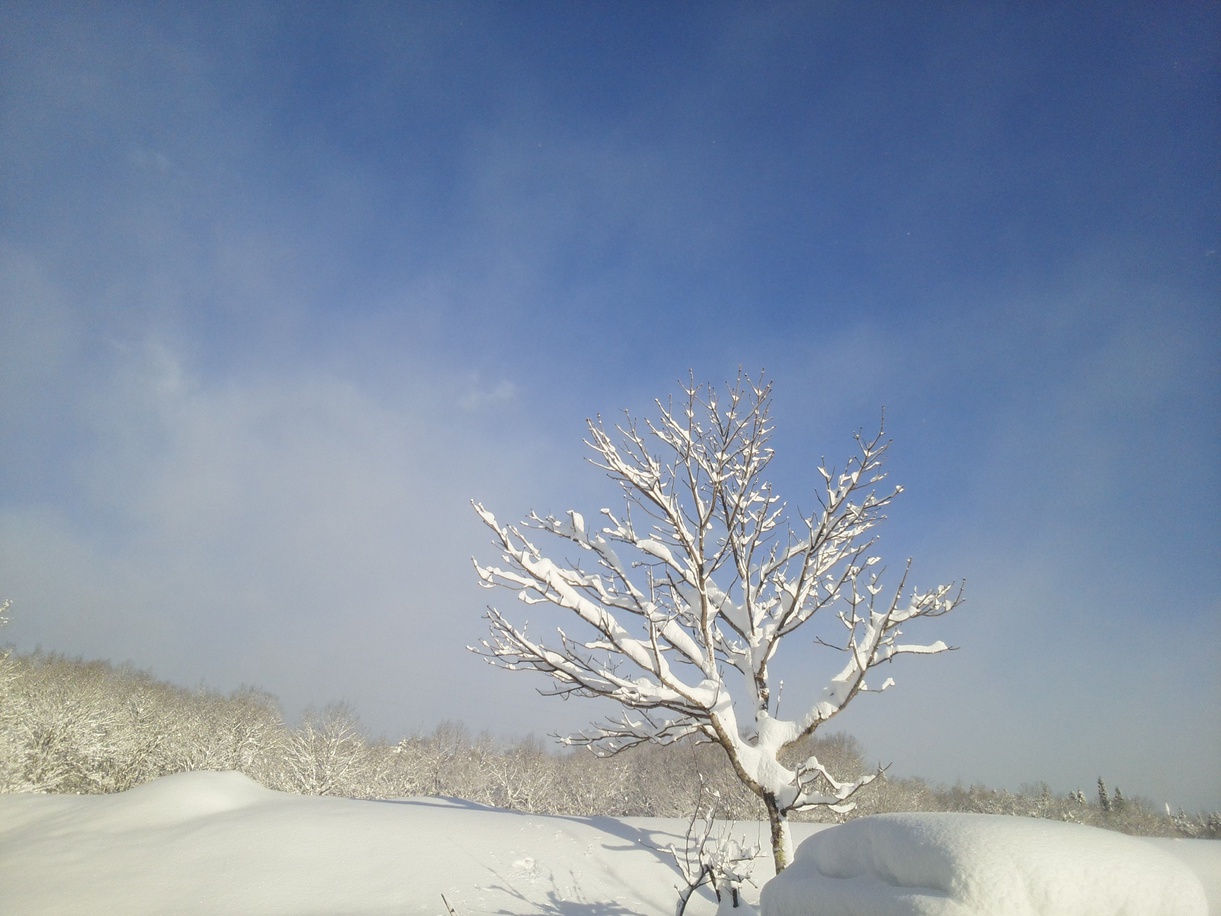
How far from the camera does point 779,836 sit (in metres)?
6.54

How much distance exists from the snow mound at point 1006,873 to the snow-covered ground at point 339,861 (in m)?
4.35

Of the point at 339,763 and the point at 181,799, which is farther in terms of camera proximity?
the point at 339,763

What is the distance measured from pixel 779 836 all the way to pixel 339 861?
515 cm

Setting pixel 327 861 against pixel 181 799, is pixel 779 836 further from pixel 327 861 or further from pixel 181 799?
pixel 181 799

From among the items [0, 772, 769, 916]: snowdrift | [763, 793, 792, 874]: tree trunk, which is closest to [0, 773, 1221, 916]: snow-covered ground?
[0, 772, 769, 916]: snowdrift

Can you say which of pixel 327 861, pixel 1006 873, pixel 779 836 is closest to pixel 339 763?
pixel 327 861

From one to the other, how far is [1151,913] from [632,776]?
135 feet

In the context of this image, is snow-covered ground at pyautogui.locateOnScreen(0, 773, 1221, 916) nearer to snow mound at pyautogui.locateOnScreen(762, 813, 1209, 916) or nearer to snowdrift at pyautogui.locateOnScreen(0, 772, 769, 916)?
snowdrift at pyautogui.locateOnScreen(0, 772, 769, 916)

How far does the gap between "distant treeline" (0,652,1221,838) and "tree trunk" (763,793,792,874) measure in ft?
24.1

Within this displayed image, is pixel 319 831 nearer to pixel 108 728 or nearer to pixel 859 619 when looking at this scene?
pixel 859 619

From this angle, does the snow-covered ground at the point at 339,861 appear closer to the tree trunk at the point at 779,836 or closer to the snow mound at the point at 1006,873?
the tree trunk at the point at 779,836

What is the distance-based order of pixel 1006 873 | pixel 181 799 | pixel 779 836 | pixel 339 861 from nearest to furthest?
pixel 1006 873
pixel 779 836
pixel 339 861
pixel 181 799

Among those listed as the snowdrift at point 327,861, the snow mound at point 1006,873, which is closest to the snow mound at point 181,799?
the snowdrift at point 327,861

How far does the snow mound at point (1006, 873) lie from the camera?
2113mm
